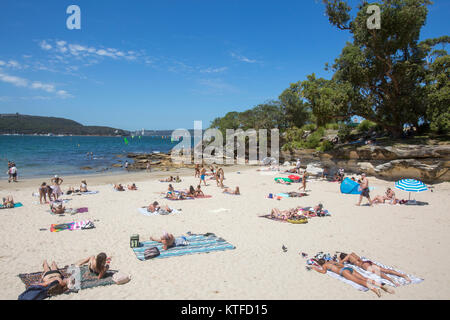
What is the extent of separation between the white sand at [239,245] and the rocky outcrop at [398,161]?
13.2 ft

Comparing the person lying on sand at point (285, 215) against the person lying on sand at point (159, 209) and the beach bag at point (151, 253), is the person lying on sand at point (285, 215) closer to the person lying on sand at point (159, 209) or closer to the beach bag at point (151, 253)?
the person lying on sand at point (159, 209)

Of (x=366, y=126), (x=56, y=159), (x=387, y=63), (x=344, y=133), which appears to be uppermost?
(x=387, y=63)

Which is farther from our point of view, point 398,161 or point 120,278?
point 398,161

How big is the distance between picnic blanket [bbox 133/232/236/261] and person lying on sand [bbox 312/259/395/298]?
2408 mm

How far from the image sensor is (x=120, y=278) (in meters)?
5.68

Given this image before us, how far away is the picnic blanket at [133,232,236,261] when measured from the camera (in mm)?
7160

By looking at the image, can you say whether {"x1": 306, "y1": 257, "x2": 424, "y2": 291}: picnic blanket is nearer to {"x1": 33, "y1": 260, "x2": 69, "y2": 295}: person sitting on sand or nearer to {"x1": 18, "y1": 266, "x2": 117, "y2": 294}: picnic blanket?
{"x1": 18, "y1": 266, "x2": 117, "y2": 294}: picnic blanket

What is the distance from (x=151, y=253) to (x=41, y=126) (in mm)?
180253

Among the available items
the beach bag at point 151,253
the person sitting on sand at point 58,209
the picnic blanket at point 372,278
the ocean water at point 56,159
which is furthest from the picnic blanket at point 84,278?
the ocean water at point 56,159

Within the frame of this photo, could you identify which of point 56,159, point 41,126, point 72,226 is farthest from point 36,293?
point 41,126

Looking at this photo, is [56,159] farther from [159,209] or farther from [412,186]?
[412,186]

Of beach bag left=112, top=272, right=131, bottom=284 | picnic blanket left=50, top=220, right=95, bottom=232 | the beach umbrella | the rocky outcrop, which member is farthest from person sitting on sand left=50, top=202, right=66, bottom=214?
the rocky outcrop
